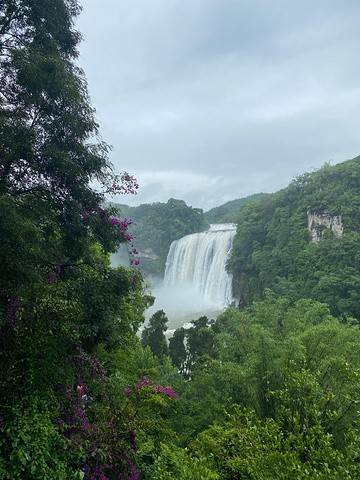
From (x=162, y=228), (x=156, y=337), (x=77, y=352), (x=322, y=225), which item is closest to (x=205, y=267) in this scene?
(x=322, y=225)

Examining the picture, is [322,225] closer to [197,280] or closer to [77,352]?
[197,280]

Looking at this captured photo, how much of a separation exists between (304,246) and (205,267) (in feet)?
48.3

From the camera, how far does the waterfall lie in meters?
36.5

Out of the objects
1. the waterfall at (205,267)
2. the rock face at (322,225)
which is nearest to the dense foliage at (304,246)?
the rock face at (322,225)

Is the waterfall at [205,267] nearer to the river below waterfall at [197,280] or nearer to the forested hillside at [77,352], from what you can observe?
the river below waterfall at [197,280]

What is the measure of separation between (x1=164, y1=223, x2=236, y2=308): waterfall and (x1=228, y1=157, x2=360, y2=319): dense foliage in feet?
7.91

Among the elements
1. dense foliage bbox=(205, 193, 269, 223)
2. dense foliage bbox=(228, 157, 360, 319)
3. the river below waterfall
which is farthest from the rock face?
dense foliage bbox=(205, 193, 269, 223)

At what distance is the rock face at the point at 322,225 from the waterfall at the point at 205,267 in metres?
11.3

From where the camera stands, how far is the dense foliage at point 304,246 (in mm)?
22239

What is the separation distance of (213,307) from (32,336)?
109 ft

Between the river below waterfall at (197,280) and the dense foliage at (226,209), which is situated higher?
the dense foliage at (226,209)

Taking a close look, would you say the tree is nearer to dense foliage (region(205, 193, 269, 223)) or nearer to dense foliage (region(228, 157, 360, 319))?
Result: dense foliage (region(228, 157, 360, 319))

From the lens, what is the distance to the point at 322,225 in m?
28.3

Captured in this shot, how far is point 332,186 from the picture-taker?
29234mm
